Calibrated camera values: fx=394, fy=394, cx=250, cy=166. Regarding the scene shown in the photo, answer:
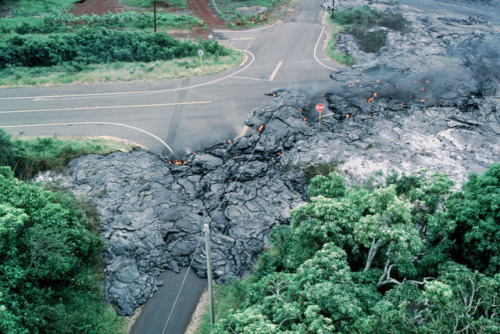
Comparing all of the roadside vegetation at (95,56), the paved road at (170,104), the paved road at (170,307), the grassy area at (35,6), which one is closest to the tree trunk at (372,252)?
the paved road at (170,307)

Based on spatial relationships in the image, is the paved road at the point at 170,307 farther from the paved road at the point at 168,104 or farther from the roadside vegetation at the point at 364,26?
the roadside vegetation at the point at 364,26

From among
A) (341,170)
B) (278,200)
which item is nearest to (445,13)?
(341,170)

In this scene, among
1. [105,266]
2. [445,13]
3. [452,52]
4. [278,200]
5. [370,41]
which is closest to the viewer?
[105,266]

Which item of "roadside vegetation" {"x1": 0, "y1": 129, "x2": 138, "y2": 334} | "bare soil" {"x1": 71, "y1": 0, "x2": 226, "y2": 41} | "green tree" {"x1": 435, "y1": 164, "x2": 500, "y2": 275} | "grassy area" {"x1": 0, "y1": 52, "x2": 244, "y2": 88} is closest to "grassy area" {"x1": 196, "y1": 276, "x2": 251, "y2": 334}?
"roadside vegetation" {"x1": 0, "y1": 129, "x2": 138, "y2": 334}

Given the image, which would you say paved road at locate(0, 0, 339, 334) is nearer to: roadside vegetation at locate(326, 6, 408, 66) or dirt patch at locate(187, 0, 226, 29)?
roadside vegetation at locate(326, 6, 408, 66)

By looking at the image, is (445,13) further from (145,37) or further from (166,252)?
(166,252)
